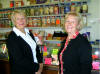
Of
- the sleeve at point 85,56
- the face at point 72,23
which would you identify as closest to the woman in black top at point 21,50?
the face at point 72,23

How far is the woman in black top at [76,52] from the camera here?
142cm

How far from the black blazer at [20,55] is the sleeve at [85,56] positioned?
772 millimetres

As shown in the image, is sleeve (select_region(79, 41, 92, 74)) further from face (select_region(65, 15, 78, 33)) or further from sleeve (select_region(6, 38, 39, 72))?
sleeve (select_region(6, 38, 39, 72))

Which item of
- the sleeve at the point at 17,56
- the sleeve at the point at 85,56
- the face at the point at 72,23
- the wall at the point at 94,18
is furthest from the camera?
the wall at the point at 94,18

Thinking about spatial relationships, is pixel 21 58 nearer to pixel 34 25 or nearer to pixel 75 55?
pixel 75 55

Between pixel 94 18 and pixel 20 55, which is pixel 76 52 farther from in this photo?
pixel 94 18

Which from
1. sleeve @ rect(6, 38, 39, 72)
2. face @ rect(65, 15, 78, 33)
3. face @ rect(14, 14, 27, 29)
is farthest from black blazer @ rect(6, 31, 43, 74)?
face @ rect(65, 15, 78, 33)

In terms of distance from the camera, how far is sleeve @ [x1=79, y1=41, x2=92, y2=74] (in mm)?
1409

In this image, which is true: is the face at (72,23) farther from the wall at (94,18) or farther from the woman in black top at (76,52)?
the wall at (94,18)

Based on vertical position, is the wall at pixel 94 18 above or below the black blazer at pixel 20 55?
above

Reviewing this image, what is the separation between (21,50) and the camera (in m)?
1.88

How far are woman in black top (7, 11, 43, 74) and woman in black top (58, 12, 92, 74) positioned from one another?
505 millimetres

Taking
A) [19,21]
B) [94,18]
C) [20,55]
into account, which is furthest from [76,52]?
[94,18]

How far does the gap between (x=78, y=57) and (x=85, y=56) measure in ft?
0.32
